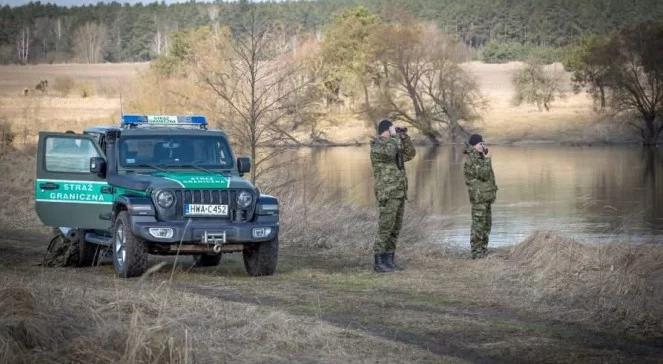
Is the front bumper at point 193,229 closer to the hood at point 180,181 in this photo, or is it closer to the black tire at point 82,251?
the hood at point 180,181

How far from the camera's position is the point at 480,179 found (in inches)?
612

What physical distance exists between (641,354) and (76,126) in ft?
153

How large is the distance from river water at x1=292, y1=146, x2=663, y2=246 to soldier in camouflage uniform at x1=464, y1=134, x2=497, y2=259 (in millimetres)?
1950

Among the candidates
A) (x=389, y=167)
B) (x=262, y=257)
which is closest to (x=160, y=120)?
(x=262, y=257)

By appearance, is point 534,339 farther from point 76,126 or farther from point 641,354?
point 76,126

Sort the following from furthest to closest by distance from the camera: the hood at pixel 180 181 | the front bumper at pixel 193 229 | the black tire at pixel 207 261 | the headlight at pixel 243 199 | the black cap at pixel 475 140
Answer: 1. the black cap at pixel 475 140
2. the black tire at pixel 207 261
3. the headlight at pixel 243 199
4. the hood at pixel 180 181
5. the front bumper at pixel 193 229

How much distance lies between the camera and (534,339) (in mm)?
9430

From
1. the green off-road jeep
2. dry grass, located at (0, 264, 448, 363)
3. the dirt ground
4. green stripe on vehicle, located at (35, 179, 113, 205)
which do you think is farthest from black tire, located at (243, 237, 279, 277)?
dry grass, located at (0, 264, 448, 363)

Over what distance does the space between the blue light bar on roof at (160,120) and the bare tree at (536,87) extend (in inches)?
2350

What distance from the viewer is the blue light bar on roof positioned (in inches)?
575

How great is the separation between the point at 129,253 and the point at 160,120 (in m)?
2.28

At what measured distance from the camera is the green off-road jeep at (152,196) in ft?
42.9

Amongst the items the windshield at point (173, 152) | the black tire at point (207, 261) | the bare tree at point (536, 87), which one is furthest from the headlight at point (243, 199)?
→ the bare tree at point (536, 87)

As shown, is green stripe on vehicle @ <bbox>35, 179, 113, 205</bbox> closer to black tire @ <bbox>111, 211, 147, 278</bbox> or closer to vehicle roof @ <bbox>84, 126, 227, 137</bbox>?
vehicle roof @ <bbox>84, 126, 227, 137</bbox>
